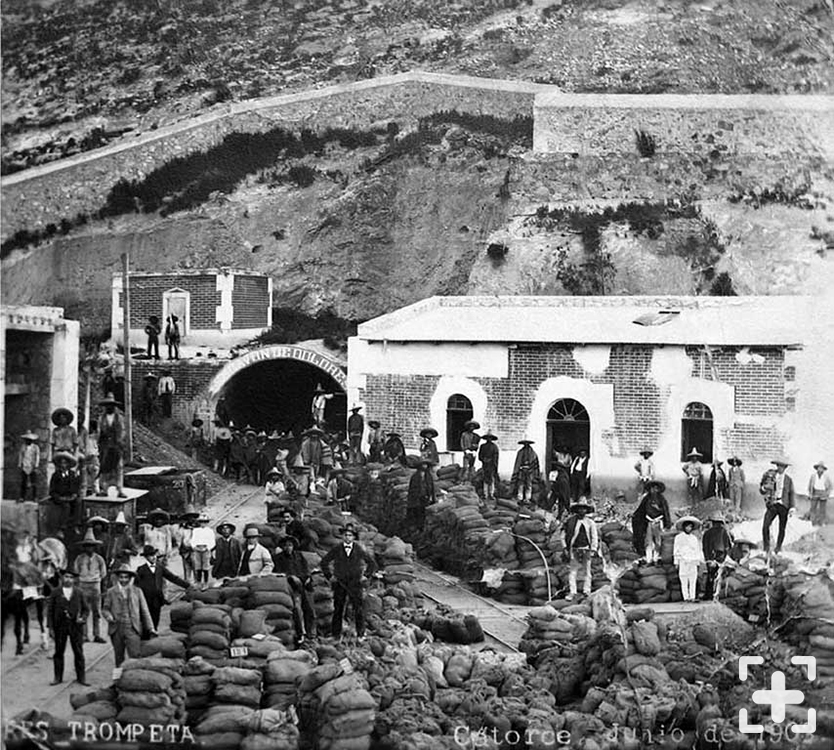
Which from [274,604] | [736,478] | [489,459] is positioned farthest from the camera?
[489,459]

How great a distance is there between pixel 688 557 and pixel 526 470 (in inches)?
37.3

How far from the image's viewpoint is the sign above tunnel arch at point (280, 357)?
714cm

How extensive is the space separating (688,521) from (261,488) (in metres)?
2.23

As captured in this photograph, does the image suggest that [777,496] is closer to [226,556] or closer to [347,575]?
[347,575]

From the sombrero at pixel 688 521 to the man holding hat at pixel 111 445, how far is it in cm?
288

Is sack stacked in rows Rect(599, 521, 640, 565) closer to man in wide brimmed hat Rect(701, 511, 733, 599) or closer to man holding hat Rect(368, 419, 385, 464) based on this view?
man in wide brimmed hat Rect(701, 511, 733, 599)

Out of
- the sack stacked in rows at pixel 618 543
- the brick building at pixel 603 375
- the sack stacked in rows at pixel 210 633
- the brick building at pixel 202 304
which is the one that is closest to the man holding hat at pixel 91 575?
the sack stacked in rows at pixel 210 633

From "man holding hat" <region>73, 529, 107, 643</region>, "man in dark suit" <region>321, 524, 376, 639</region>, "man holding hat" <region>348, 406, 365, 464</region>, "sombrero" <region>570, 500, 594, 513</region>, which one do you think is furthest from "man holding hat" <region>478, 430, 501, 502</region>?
"man holding hat" <region>73, 529, 107, 643</region>

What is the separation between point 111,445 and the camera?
278 inches

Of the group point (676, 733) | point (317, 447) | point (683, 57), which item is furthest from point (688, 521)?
point (683, 57)

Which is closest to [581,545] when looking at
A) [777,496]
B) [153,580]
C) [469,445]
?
[469,445]

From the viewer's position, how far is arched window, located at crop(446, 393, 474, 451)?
23.3 ft

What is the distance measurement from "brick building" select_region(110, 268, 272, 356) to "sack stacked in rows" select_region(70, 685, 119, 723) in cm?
183

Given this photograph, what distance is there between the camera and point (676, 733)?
21.5 feet
